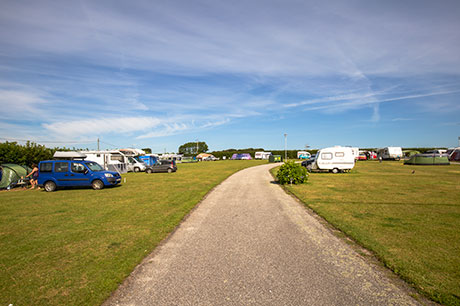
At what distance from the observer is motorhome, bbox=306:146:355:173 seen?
24594 mm

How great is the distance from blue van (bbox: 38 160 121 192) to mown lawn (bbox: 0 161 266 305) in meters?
4.21

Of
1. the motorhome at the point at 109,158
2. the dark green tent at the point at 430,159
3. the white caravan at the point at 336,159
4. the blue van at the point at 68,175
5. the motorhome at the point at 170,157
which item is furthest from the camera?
the motorhome at the point at 170,157

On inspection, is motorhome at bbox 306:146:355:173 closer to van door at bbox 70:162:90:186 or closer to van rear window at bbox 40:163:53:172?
van door at bbox 70:162:90:186

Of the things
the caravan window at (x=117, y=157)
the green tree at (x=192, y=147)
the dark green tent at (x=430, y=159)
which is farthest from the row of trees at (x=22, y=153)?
the green tree at (x=192, y=147)

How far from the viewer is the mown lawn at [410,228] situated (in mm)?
4246

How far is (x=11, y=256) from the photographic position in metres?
5.40

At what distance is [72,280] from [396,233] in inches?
301

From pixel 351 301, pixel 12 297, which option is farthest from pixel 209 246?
pixel 12 297

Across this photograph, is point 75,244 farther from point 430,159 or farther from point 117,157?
point 430,159

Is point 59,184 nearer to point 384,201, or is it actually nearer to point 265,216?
point 265,216

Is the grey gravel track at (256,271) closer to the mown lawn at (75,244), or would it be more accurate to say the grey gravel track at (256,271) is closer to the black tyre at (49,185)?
the mown lawn at (75,244)

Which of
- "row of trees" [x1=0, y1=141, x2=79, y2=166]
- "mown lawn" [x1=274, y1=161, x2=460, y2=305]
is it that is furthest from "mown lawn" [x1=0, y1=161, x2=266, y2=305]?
"row of trees" [x1=0, y1=141, x2=79, y2=166]

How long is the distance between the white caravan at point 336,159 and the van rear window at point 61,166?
2211 cm

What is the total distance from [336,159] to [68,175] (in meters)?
23.2
